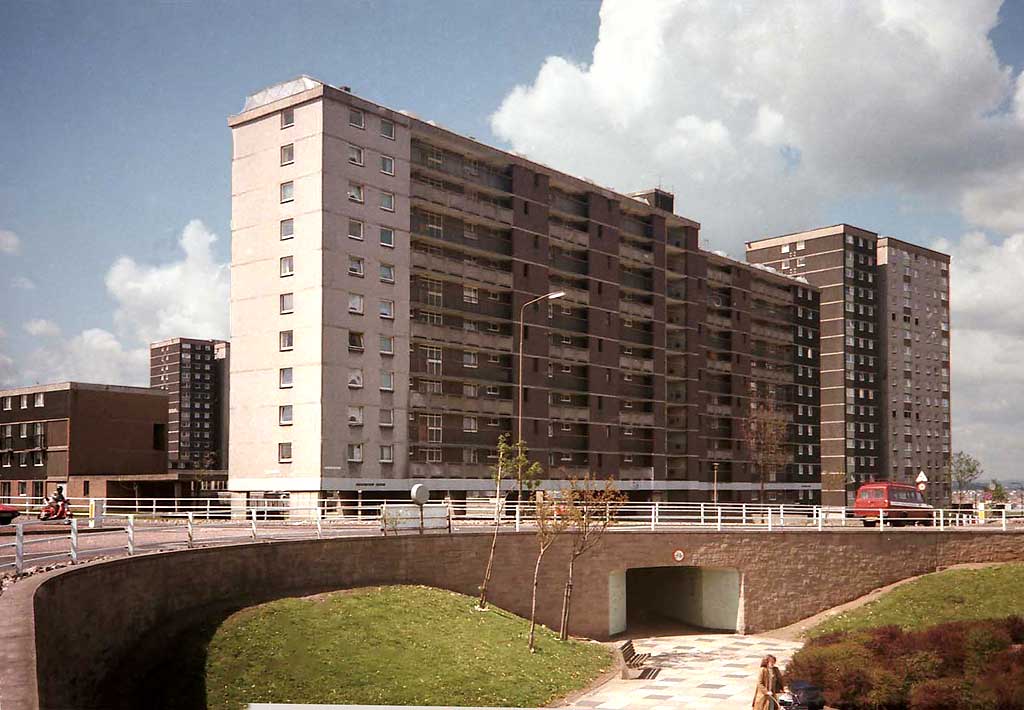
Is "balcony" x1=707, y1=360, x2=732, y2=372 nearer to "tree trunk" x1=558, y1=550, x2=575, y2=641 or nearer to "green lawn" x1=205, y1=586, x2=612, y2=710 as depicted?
"tree trunk" x1=558, y1=550, x2=575, y2=641

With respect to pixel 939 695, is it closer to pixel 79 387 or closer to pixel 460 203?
pixel 460 203

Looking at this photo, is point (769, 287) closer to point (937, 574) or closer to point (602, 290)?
point (602, 290)

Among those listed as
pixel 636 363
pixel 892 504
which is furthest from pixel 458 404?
pixel 892 504

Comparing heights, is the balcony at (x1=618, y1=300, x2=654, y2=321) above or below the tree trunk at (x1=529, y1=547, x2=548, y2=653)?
above

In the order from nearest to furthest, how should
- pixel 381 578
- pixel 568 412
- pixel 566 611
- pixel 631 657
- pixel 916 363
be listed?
pixel 381 578, pixel 631 657, pixel 566 611, pixel 568 412, pixel 916 363

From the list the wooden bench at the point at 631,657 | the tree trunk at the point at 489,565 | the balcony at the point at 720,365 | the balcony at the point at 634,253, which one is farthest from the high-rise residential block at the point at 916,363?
the tree trunk at the point at 489,565

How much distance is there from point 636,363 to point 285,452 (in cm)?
3624

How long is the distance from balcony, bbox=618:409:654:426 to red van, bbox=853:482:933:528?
33.6 meters

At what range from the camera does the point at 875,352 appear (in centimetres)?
14150

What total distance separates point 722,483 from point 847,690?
78.2m

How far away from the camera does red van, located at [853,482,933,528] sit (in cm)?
5656

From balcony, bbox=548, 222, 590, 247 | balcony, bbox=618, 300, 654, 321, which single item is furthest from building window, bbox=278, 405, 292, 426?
balcony, bbox=618, 300, 654, 321

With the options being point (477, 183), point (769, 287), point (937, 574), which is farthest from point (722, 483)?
point (937, 574)

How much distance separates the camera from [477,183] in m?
→ 78.9
